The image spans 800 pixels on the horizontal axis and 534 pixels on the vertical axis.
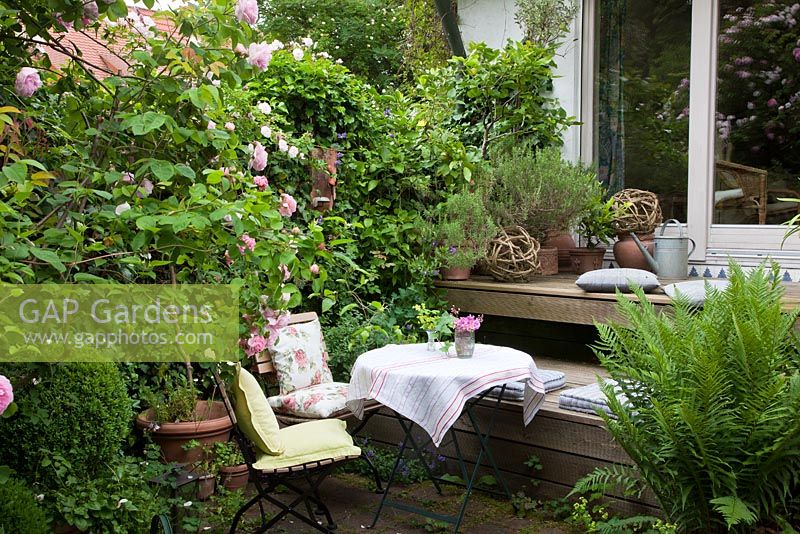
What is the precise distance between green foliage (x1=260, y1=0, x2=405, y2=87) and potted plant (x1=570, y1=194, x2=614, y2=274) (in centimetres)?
1126

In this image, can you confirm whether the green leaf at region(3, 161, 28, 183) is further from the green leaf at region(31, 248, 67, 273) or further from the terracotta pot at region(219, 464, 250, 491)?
the terracotta pot at region(219, 464, 250, 491)

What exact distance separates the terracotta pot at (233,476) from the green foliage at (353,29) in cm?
1307

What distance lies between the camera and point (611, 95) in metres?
6.07

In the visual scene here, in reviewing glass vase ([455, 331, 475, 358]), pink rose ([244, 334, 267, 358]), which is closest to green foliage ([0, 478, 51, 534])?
pink rose ([244, 334, 267, 358])

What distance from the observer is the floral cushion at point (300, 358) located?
4.25m

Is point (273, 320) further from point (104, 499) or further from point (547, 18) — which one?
point (547, 18)

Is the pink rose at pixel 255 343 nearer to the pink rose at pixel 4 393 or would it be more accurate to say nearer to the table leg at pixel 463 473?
the table leg at pixel 463 473

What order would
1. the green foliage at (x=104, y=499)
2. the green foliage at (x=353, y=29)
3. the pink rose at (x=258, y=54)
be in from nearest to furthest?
the pink rose at (x=258, y=54), the green foliage at (x=104, y=499), the green foliage at (x=353, y=29)

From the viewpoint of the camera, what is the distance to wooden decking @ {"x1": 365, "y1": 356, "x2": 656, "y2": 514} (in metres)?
3.62

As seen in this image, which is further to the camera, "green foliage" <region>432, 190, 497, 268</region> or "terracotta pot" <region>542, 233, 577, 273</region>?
"terracotta pot" <region>542, 233, 577, 273</region>

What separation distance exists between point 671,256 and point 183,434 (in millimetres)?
3294

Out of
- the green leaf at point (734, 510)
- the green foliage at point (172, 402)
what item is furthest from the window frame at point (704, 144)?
the green foliage at point (172, 402)

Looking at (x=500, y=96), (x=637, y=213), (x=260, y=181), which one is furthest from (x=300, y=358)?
(x=500, y=96)

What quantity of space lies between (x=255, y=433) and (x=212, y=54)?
5.49ft
